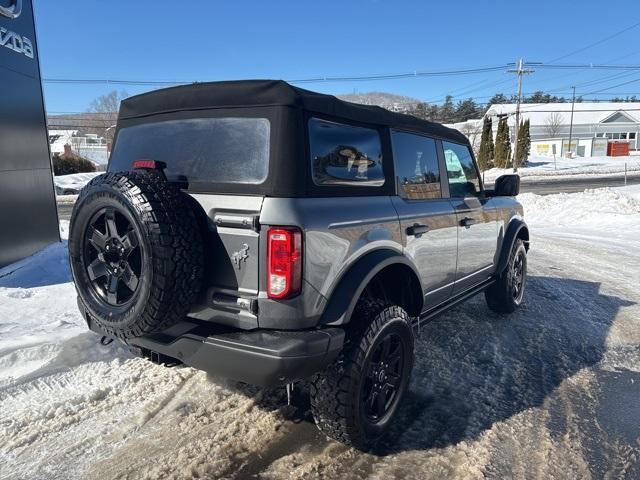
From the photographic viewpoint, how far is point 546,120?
76.1 m

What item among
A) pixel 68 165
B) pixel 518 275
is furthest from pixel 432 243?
pixel 68 165

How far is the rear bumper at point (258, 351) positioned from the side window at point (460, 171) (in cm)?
219

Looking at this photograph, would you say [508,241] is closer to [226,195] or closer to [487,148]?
[226,195]

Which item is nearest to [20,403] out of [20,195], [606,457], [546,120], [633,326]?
[606,457]

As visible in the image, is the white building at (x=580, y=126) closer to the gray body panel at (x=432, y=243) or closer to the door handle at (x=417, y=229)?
the gray body panel at (x=432, y=243)

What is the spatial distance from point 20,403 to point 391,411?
2456mm

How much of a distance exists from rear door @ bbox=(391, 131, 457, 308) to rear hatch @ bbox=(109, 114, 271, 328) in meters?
1.12

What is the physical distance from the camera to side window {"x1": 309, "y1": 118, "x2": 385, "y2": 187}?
2.68 metres

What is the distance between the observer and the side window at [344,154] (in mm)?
2684

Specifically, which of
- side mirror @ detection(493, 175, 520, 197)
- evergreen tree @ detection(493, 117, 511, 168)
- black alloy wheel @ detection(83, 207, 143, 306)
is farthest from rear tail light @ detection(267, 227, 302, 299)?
evergreen tree @ detection(493, 117, 511, 168)

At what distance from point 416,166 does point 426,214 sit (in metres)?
0.40

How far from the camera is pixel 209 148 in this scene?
2.78 metres

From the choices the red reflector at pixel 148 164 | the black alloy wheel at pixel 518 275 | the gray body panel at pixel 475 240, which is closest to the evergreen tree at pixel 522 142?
the black alloy wheel at pixel 518 275

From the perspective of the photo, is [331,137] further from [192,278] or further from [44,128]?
[44,128]
